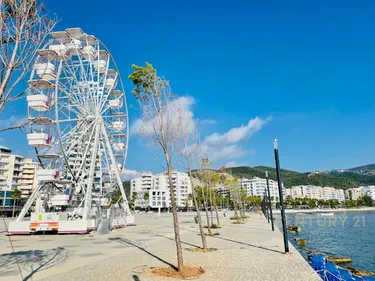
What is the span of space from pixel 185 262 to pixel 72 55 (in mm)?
26827

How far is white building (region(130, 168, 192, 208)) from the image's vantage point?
135m

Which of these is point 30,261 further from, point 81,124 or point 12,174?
point 12,174

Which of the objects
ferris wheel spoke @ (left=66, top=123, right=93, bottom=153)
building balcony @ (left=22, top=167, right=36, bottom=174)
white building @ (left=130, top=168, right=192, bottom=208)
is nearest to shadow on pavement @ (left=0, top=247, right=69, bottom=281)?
ferris wheel spoke @ (left=66, top=123, right=93, bottom=153)

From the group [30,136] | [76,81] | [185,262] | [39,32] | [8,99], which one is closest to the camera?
[8,99]

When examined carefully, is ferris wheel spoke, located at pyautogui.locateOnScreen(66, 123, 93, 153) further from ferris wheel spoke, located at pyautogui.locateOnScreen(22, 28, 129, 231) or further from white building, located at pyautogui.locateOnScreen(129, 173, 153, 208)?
white building, located at pyautogui.locateOnScreen(129, 173, 153, 208)

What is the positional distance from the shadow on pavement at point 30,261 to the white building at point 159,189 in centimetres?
11714

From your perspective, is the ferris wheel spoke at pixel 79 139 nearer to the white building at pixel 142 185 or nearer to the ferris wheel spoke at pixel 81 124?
the ferris wheel spoke at pixel 81 124

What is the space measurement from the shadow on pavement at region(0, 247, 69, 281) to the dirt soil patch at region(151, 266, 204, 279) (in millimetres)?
4047

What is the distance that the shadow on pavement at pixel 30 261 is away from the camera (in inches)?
424

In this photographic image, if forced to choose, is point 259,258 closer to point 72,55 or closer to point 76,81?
point 76,81

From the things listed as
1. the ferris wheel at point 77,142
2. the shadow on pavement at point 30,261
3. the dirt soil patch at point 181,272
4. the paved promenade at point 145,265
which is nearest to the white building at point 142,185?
the ferris wheel at point 77,142

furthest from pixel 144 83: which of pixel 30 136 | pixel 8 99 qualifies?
pixel 30 136

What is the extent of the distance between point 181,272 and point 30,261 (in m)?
7.05

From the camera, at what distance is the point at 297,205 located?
166875mm
